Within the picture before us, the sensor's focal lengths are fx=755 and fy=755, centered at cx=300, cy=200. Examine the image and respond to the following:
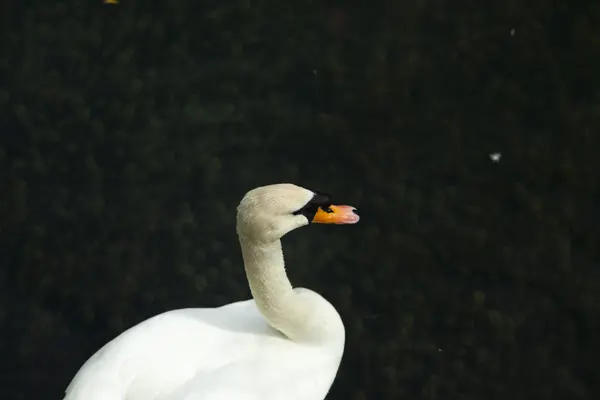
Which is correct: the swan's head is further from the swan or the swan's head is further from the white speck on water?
the white speck on water

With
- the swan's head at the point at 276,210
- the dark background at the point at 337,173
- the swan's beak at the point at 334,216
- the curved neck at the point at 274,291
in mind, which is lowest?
the dark background at the point at 337,173

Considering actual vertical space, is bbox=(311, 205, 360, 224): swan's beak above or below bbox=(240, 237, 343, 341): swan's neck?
above

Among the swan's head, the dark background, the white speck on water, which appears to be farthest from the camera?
the white speck on water

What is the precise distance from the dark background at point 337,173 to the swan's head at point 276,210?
639mm

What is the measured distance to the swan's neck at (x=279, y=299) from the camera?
4.45ft

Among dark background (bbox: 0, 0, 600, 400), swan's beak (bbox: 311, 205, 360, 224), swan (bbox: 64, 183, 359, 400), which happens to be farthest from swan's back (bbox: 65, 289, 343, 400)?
dark background (bbox: 0, 0, 600, 400)

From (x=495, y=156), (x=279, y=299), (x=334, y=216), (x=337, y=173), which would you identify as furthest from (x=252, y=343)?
(x=495, y=156)

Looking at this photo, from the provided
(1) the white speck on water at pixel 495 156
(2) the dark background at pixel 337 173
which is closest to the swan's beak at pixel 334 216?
(2) the dark background at pixel 337 173

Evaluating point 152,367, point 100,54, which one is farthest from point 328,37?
point 152,367

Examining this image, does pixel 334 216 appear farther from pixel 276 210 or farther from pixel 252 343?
pixel 252 343

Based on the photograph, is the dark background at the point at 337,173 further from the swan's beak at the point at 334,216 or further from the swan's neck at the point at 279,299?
the swan's beak at the point at 334,216

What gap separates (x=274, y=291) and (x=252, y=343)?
0.37 feet

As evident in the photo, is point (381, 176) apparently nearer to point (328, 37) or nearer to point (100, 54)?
point (328, 37)

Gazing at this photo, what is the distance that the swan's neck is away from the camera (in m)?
1.36
